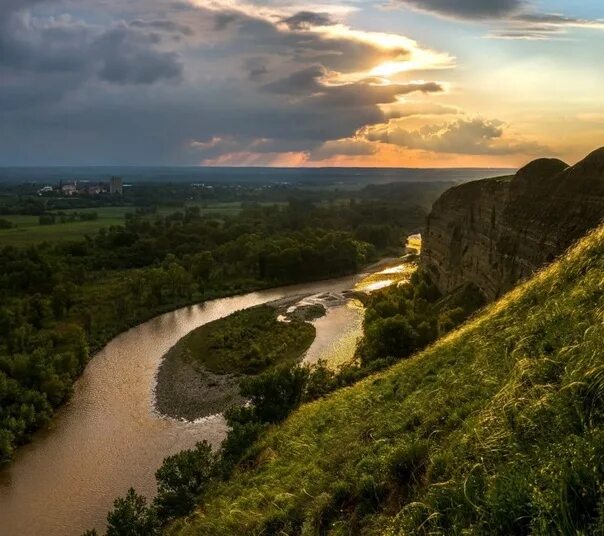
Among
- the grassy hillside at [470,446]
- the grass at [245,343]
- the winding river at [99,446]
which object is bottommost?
the winding river at [99,446]

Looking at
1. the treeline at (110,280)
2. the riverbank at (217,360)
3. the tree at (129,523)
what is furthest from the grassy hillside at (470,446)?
the treeline at (110,280)

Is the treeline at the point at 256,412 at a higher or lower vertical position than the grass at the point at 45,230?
lower

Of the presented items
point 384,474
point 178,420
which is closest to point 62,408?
point 178,420

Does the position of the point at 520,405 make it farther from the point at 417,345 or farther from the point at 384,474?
the point at 417,345

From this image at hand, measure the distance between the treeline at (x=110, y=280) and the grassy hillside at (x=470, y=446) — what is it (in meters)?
26.0

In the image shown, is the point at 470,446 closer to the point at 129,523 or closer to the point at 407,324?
the point at 129,523

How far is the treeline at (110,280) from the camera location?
4112 centimetres

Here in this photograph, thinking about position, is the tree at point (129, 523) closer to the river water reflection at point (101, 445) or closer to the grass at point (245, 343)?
the river water reflection at point (101, 445)

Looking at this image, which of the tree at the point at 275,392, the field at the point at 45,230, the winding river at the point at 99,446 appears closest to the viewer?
the tree at the point at 275,392

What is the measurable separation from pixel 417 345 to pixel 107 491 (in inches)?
815

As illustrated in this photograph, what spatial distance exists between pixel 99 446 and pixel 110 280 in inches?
2035

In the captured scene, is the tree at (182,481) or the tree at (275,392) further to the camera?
the tree at (275,392)

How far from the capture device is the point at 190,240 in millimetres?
111000

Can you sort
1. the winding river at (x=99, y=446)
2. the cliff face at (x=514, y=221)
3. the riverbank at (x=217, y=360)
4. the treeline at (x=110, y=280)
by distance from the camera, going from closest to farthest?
the winding river at (x=99, y=446) < the cliff face at (x=514, y=221) < the treeline at (x=110, y=280) < the riverbank at (x=217, y=360)
